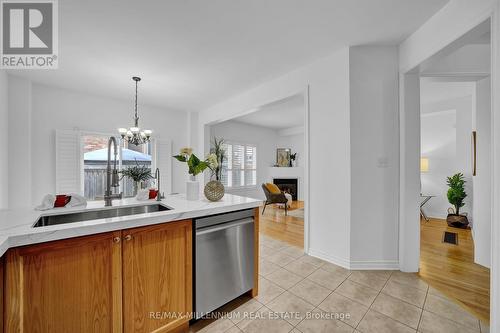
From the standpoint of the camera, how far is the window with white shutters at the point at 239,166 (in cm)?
640

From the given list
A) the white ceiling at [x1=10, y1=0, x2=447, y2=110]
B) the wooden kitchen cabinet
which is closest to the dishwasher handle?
the wooden kitchen cabinet

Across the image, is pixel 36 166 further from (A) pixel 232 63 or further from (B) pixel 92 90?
(A) pixel 232 63

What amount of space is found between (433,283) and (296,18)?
307cm

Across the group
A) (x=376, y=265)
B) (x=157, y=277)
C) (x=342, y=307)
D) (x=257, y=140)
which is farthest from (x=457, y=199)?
(x=157, y=277)

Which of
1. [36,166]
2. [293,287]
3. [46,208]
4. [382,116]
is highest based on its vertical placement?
[382,116]

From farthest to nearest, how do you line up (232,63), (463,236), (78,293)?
(463,236) < (232,63) < (78,293)

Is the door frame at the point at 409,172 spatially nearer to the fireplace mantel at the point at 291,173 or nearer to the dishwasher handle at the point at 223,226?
the dishwasher handle at the point at 223,226

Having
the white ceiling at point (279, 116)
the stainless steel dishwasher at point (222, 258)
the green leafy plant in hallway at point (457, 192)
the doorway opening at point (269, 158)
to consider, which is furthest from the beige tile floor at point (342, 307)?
the white ceiling at point (279, 116)

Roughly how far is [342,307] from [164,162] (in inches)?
181

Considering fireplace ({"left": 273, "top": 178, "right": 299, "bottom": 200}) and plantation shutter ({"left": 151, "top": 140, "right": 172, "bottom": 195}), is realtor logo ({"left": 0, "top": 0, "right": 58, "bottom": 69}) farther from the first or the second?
fireplace ({"left": 273, "top": 178, "right": 299, "bottom": 200})

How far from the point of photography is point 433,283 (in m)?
2.07

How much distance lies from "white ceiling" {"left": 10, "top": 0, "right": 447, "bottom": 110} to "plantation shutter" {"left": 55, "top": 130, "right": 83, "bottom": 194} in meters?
1.00

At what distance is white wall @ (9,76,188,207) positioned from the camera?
3.34m

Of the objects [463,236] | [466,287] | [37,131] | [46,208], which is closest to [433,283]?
[466,287]
